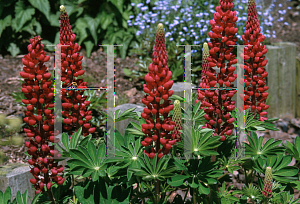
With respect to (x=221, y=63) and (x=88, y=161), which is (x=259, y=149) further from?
(x=88, y=161)

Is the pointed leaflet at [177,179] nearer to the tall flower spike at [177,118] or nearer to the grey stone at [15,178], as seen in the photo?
the tall flower spike at [177,118]

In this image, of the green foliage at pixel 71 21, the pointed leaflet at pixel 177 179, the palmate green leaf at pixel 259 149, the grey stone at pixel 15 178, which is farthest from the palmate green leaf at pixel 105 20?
the pointed leaflet at pixel 177 179

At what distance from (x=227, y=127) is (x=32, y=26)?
4280 millimetres

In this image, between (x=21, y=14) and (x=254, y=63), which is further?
(x=21, y=14)

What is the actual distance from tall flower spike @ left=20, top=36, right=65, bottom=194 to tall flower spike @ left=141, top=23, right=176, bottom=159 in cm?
55

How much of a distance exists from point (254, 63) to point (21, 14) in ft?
13.9

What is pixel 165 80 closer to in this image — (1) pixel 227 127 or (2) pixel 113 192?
(1) pixel 227 127

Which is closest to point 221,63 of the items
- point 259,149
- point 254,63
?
point 254,63

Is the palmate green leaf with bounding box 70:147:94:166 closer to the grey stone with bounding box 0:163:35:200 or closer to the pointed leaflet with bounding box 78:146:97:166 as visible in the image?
the pointed leaflet with bounding box 78:146:97:166

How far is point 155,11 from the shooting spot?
19.7 ft

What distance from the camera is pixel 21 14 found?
5.09 metres

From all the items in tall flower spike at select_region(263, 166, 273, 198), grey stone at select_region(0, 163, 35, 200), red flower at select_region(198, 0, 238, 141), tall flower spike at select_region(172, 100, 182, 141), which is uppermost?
red flower at select_region(198, 0, 238, 141)

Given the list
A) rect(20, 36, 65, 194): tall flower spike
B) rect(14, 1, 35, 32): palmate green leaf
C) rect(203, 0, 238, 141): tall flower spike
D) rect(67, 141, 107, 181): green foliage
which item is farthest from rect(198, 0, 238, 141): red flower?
rect(14, 1, 35, 32): palmate green leaf

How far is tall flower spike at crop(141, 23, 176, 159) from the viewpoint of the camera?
157cm
